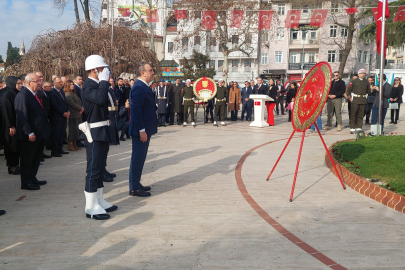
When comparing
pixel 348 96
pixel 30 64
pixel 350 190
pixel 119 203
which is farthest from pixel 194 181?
pixel 30 64

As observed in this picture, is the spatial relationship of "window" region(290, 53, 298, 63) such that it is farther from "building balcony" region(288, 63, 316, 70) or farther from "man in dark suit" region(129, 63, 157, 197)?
"man in dark suit" region(129, 63, 157, 197)

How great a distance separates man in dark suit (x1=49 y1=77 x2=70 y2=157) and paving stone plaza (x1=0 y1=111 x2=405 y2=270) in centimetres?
138

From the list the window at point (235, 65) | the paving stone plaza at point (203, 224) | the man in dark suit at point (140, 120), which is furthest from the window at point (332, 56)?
the man in dark suit at point (140, 120)

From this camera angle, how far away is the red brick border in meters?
5.20

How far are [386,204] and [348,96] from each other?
29.5 feet

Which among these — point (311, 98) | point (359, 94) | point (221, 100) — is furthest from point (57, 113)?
point (359, 94)

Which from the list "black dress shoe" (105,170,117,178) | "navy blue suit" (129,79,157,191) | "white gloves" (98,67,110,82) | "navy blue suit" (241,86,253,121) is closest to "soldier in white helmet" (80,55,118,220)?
"white gloves" (98,67,110,82)

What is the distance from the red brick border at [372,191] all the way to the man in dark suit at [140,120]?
11.3ft

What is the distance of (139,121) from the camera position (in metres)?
5.74

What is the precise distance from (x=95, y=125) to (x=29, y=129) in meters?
1.92

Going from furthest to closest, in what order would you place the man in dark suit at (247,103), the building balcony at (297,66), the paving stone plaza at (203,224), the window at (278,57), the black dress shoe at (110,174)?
the window at (278,57)
the building balcony at (297,66)
the man in dark suit at (247,103)
the black dress shoe at (110,174)
the paving stone plaza at (203,224)

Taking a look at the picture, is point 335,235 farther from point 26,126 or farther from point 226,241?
point 26,126

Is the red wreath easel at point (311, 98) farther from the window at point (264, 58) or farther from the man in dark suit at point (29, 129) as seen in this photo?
the window at point (264, 58)

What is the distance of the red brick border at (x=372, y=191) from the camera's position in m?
5.20
